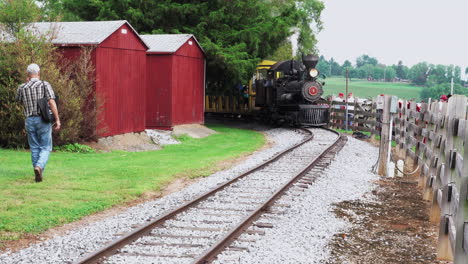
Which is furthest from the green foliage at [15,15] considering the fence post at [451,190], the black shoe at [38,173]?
the fence post at [451,190]

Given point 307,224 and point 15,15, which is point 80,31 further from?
point 307,224

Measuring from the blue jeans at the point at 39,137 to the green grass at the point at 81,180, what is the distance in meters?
0.50

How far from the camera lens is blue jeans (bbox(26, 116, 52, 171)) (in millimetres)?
10008

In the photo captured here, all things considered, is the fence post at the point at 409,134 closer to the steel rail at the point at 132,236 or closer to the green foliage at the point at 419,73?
the steel rail at the point at 132,236

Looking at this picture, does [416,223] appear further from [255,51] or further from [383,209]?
[255,51]

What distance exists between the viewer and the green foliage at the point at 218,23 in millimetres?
26062

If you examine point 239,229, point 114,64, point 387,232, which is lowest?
point 387,232

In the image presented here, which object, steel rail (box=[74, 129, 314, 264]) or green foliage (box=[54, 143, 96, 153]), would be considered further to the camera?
green foliage (box=[54, 143, 96, 153])

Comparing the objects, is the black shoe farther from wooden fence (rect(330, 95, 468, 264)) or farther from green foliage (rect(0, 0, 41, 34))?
green foliage (rect(0, 0, 41, 34))

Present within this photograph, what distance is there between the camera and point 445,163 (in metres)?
7.46

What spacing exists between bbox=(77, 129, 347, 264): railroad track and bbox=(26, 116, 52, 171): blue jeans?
306 centimetres

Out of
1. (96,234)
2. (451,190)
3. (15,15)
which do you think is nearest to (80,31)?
(15,15)

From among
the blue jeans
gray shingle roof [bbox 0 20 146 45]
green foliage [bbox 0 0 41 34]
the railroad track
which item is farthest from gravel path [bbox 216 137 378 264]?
green foliage [bbox 0 0 41 34]

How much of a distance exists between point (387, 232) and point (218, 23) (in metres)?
20.8
